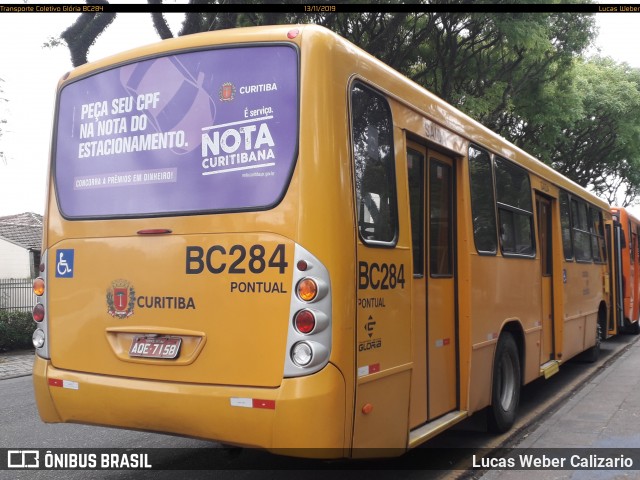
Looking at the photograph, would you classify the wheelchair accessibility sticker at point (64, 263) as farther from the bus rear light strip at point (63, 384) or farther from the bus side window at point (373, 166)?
the bus side window at point (373, 166)

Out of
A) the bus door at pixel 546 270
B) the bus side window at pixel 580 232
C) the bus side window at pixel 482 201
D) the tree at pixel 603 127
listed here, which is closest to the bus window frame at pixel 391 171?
the bus side window at pixel 482 201

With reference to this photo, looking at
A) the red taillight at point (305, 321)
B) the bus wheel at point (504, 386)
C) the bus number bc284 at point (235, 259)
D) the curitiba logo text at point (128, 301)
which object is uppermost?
the bus number bc284 at point (235, 259)

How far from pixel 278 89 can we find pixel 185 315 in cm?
153

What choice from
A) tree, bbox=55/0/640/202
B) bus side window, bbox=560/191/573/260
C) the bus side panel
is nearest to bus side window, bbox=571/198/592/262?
the bus side panel

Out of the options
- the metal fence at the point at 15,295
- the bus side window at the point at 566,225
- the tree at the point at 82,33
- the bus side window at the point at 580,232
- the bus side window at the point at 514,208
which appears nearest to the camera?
the bus side window at the point at 514,208

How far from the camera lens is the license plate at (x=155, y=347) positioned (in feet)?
13.8

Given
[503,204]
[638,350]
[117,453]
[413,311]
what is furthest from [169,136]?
[638,350]

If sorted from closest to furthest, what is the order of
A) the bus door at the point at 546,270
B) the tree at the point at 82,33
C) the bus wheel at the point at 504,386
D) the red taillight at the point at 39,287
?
the red taillight at the point at 39,287 → the bus wheel at the point at 504,386 → the bus door at the point at 546,270 → the tree at the point at 82,33

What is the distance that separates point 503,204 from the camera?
6801 millimetres

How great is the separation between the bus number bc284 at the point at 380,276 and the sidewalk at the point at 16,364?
29.5ft

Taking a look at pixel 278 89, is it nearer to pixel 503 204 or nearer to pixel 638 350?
pixel 503 204

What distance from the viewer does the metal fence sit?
587 inches

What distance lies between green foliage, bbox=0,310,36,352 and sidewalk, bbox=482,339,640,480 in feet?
37.1

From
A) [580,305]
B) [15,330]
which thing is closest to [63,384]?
[580,305]
